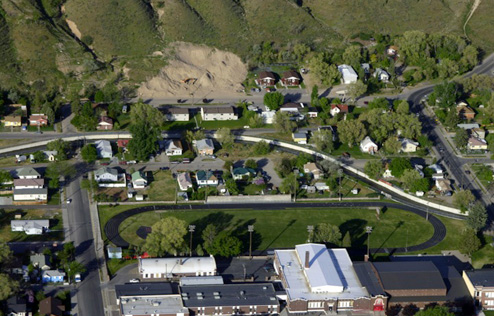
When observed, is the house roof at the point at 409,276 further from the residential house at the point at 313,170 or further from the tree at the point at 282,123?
the tree at the point at 282,123

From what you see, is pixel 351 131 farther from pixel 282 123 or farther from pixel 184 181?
pixel 184 181

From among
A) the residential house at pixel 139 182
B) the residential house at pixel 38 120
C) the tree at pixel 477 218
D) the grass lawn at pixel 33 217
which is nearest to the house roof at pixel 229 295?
the grass lawn at pixel 33 217

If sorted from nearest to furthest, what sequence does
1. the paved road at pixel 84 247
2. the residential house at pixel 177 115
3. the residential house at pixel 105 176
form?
1. the paved road at pixel 84 247
2. the residential house at pixel 105 176
3. the residential house at pixel 177 115

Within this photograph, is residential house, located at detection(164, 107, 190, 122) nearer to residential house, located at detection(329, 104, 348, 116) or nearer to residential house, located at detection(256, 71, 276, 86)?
residential house, located at detection(256, 71, 276, 86)

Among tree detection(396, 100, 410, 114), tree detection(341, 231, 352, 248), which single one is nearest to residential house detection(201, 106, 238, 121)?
tree detection(396, 100, 410, 114)

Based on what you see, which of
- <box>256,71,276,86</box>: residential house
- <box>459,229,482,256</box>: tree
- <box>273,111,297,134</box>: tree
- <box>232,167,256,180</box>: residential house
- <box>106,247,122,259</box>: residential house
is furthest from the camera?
<box>256,71,276,86</box>: residential house

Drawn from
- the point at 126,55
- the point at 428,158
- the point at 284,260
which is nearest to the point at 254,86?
the point at 126,55
